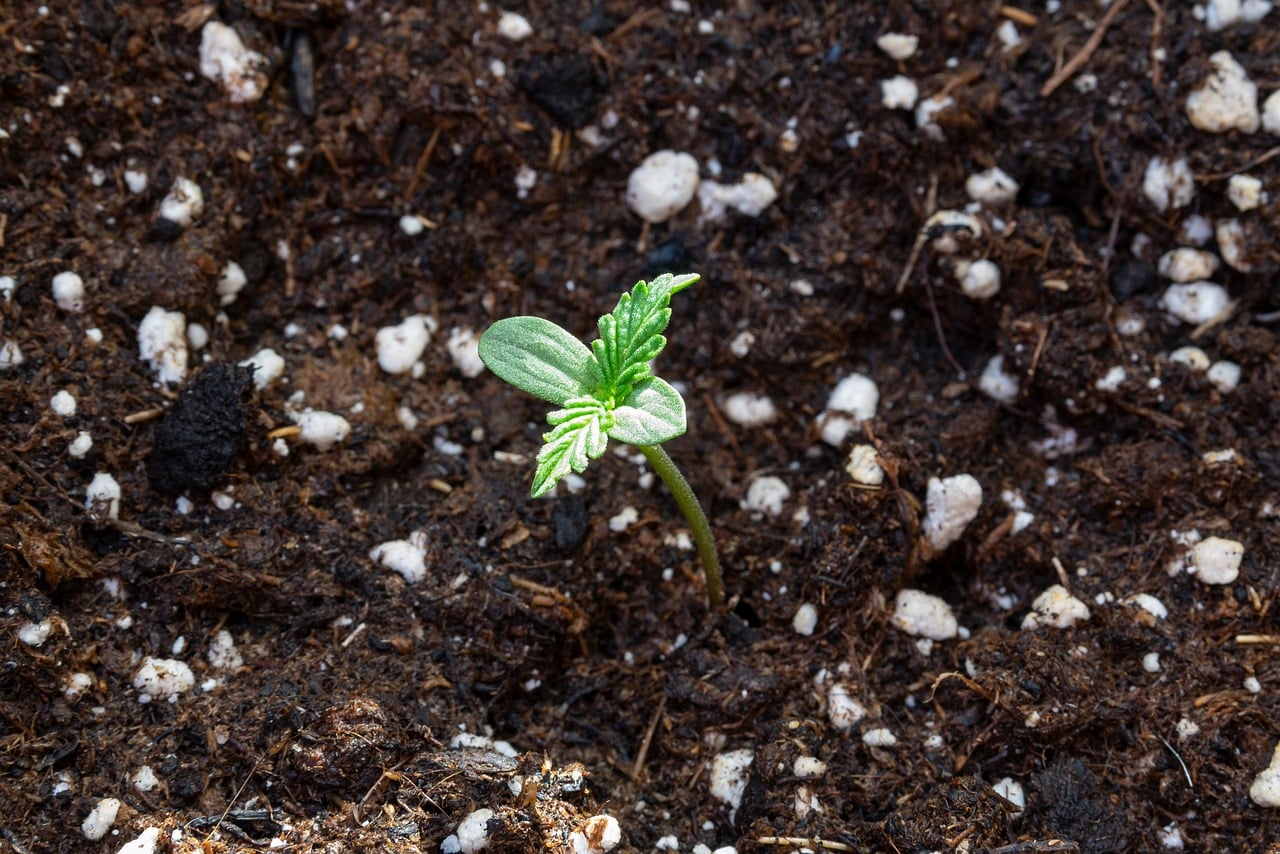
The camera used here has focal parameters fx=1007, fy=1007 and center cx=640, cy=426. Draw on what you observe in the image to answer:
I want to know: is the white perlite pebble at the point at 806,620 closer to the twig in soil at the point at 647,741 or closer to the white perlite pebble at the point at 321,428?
the twig in soil at the point at 647,741

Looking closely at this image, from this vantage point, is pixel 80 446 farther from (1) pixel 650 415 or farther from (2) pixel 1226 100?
(2) pixel 1226 100

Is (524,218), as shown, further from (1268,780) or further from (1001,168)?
(1268,780)

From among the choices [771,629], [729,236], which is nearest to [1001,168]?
[729,236]

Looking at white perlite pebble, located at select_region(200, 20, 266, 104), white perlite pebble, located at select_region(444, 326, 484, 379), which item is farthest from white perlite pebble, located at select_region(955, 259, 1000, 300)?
white perlite pebble, located at select_region(200, 20, 266, 104)

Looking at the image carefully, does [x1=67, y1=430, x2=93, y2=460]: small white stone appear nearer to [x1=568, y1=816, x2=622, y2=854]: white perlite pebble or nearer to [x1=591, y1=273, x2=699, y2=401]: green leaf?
[x1=591, y1=273, x2=699, y2=401]: green leaf

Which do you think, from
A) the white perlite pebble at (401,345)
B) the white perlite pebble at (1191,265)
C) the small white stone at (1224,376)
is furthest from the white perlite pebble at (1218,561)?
the white perlite pebble at (401,345)

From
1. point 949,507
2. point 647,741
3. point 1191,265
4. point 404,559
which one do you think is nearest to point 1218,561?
point 949,507
